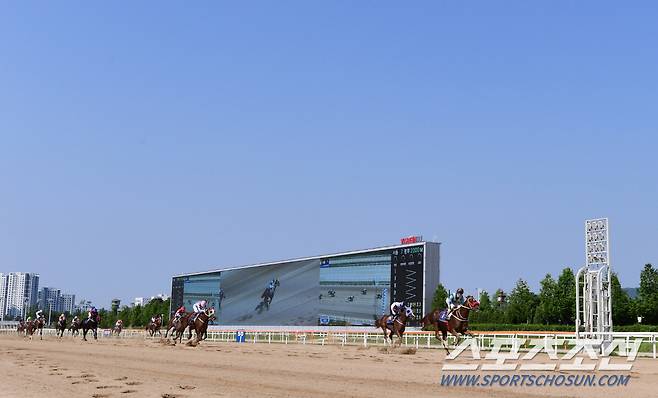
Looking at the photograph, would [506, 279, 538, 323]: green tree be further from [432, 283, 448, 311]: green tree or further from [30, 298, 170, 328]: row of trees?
[30, 298, 170, 328]: row of trees

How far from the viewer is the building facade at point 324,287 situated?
233 ft

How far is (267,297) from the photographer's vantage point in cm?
9494

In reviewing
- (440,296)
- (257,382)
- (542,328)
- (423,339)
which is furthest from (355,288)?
(257,382)

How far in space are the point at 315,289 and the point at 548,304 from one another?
27046mm

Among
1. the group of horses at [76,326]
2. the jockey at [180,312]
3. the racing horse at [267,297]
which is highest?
the racing horse at [267,297]

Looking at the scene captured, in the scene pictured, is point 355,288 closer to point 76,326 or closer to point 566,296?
point 566,296

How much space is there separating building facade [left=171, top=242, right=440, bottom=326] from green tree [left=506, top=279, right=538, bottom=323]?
888cm

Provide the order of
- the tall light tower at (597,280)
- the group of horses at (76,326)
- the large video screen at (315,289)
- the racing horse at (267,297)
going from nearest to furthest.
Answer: the tall light tower at (597,280)
the group of horses at (76,326)
the large video screen at (315,289)
the racing horse at (267,297)

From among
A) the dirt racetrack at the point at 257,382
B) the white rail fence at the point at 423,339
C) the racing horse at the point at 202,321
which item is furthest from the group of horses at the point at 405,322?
the dirt racetrack at the point at 257,382

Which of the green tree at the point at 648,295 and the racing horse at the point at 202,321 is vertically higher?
the green tree at the point at 648,295

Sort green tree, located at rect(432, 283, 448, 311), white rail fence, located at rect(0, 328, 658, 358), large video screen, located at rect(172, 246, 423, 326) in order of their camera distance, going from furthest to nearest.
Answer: large video screen, located at rect(172, 246, 423, 326)
green tree, located at rect(432, 283, 448, 311)
white rail fence, located at rect(0, 328, 658, 358)

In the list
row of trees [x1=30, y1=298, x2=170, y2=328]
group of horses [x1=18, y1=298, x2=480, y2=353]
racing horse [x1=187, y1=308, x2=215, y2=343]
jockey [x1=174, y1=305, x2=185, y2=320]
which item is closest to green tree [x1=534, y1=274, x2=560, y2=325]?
group of horses [x1=18, y1=298, x2=480, y2=353]

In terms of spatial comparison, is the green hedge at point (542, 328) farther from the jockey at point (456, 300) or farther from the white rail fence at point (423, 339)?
the jockey at point (456, 300)

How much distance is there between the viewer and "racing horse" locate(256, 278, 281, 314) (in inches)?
3701
